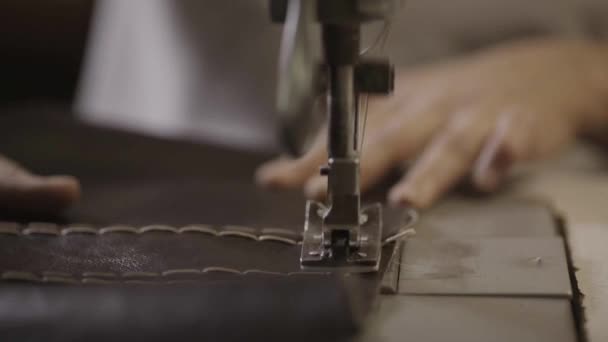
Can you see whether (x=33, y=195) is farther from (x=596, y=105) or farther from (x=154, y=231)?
(x=596, y=105)

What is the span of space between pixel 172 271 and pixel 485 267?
24 centimetres

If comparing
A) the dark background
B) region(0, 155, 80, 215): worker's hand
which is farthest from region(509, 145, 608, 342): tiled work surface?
the dark background

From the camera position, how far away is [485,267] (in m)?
0.63

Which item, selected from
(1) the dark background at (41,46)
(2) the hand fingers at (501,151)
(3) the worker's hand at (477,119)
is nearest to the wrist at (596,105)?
(3) the worker's hand at (477,119)

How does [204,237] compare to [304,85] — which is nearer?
[304,85]

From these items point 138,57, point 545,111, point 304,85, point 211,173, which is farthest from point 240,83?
point 304,85

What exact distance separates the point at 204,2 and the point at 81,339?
0.97m

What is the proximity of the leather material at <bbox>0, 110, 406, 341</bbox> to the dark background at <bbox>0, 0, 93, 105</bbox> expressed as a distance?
0.86m

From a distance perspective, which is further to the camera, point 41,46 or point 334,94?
point 41,46

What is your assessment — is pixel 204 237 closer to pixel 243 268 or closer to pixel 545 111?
pixel 243 268

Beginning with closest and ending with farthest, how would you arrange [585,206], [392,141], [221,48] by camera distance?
[585,206] → [392,141] → [221,48]

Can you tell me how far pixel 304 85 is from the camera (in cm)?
51

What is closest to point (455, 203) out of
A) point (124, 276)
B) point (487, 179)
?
point (487, 179)

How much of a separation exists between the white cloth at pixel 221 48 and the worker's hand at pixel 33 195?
0.48 metres
